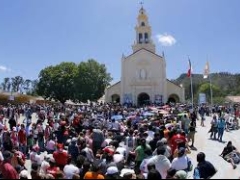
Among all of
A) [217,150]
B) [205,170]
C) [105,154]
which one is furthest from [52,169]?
[217,150]

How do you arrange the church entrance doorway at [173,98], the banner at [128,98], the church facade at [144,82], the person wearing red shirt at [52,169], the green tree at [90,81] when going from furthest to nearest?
the green tree at [90,81] → the church entrance doorway at [173,98] → the church facade at [144,82] → the banner at [128,98] → the person wearing red shirt at [52,169]

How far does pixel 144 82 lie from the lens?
2571 inches

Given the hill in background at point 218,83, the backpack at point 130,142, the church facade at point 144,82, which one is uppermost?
the hill in background at point 218,83

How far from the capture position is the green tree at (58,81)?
72.4 meters

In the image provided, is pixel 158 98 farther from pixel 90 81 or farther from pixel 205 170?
pixel 205 170

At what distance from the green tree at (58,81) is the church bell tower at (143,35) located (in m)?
11.6

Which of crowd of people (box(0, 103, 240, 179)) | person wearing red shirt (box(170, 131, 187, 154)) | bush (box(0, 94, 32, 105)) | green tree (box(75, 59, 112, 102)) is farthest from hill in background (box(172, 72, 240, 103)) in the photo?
person wearing red shirt (box(170, 131, 187, 154))

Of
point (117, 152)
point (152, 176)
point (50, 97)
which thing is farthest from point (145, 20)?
point (152, 176)

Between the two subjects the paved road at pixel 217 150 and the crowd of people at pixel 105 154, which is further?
the paved road at pixel 217 150

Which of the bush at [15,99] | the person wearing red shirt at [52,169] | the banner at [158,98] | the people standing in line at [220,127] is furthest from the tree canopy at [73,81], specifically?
the person wearing red shirt at [52,169]

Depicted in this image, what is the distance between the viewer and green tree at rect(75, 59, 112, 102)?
71.4 meters

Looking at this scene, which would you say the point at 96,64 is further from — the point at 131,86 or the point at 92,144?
the point at 92,144

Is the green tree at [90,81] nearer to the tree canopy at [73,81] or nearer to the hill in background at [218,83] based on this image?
the tree canopy at [73,81]

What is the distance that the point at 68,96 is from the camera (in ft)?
237
